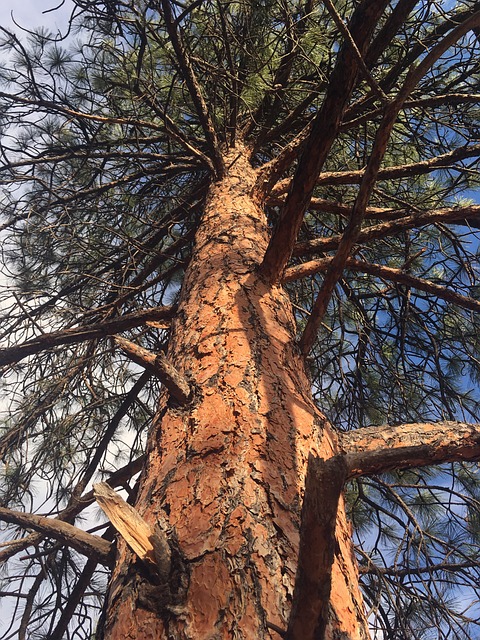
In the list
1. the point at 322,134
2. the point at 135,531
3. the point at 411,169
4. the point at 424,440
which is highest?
the point at 411,169

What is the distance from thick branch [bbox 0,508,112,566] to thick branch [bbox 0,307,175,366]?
0.92m

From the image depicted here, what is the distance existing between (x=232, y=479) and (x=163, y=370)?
0.34 metres

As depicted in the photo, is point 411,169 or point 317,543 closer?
point 317,543

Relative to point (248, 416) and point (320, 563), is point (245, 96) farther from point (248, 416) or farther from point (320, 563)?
point (320, 563)

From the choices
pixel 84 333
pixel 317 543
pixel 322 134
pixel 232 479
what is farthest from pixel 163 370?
pixel 84 333

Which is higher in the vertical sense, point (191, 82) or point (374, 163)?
point (191, 82)

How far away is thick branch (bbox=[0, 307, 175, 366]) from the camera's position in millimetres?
2285

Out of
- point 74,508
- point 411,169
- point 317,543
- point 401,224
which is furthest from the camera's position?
point 411,169

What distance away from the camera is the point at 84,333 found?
2275mm

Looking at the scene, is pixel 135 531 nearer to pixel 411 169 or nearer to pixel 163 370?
pixel 163 370

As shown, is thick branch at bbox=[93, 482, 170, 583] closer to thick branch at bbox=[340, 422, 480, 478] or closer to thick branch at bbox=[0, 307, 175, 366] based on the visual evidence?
thick branch at bbox=[340, 422, 480, 478]

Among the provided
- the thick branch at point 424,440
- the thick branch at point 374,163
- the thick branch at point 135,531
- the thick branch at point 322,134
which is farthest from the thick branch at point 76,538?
the thick branch at point 322,134

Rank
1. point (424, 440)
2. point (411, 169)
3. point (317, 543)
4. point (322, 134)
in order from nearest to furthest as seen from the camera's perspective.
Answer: point (317, 543) → point (424, 440) → point (322, 134) → point (411, 169)

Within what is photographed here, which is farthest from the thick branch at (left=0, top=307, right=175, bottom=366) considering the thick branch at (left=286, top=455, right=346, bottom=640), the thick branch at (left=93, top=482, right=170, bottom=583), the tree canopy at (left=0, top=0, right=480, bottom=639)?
the thick branch at (left=286, top=455, right=346, bottom=640)
